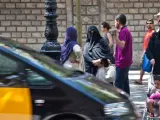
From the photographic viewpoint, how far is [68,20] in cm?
1958

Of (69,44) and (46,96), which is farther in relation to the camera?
(69,44)

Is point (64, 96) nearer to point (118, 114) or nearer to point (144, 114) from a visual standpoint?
point (118, 114)

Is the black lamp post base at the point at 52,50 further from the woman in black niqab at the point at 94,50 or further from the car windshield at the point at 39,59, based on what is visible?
the car windshield at the point at 39,59

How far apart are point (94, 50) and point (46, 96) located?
3311 millimetres

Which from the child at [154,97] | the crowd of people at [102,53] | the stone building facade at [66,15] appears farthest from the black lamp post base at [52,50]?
the stone building facade at [66,15]

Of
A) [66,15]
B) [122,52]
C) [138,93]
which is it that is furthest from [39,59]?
[66,15]

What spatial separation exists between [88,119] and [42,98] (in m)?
0.54

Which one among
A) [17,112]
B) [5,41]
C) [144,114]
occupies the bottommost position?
[144,114]

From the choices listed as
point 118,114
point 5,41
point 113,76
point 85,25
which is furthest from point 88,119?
point 85,25

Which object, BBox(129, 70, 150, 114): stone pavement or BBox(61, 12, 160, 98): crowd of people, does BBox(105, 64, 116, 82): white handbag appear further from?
BBox(129, 70, 150, 114): stone pavement

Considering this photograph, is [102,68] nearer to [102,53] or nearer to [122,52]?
[102,53]

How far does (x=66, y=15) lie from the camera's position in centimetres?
1964

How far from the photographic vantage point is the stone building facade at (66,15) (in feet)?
64.1

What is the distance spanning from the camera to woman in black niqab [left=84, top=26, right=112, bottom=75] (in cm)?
928
